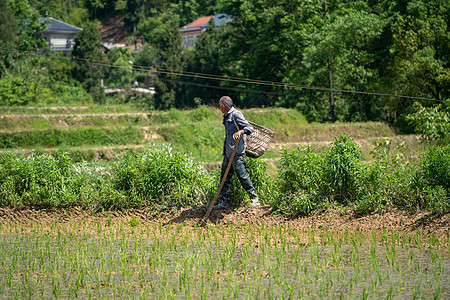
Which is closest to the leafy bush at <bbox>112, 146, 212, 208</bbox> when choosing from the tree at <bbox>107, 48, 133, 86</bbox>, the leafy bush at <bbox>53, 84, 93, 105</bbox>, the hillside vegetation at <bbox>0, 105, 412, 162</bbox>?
the hillside vegetation at <bbox>0, 105, 412, 162</bbox>

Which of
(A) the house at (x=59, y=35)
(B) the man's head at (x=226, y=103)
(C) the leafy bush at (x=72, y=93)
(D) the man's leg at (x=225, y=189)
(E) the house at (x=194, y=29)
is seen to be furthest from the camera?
(E) the house at (x=194, y=29)

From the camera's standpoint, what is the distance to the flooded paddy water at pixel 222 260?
593 cm

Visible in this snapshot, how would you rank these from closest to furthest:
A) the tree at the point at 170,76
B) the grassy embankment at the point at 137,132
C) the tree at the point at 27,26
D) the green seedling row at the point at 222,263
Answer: the green seedling row at the point at 222,263, the grassy embankment at the point at 137,132, the tree at the point at 170,76, the tree at the point at 27,26

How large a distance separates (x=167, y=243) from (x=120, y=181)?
8.51 feet

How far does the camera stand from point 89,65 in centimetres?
4462

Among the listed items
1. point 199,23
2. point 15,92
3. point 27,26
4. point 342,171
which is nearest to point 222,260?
point 342,171

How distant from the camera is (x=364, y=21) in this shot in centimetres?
2930

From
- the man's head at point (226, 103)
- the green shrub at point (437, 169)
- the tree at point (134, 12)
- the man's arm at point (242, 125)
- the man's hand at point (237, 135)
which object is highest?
the tree at point (134, 12)

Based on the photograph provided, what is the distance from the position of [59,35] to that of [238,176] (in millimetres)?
57268

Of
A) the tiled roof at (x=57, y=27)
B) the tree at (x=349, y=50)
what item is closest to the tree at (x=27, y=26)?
the tiled roof at (x=57, y=27)

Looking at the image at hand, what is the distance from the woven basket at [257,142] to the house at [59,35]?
5530cm

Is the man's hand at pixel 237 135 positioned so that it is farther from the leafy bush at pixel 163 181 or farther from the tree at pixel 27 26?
the tree at pixel 27 26

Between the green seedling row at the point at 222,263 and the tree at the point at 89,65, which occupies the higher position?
the tree at the point at 89,65

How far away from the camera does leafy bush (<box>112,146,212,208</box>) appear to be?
32.3ft
